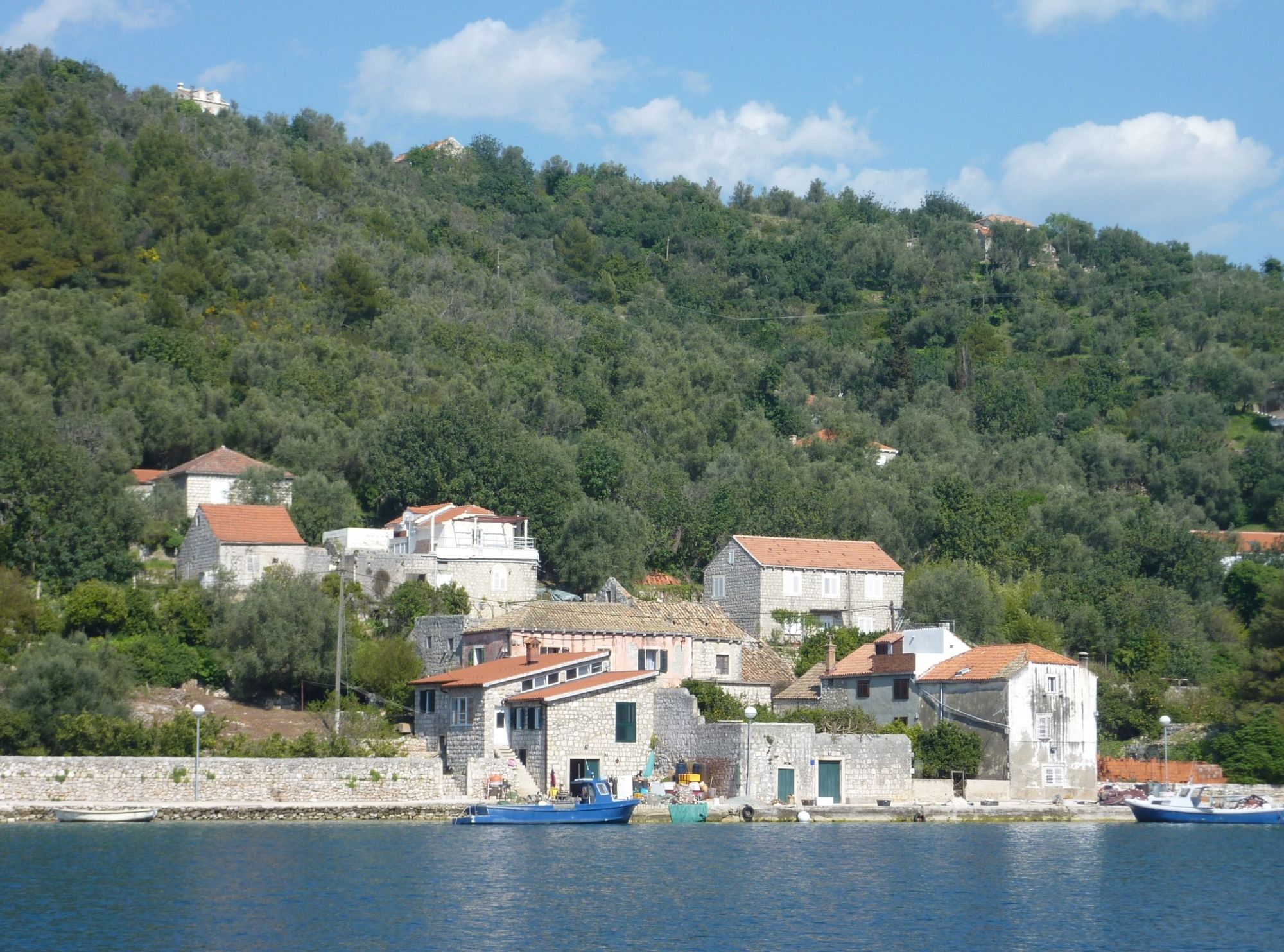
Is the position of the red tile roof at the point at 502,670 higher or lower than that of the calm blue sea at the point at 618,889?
higher

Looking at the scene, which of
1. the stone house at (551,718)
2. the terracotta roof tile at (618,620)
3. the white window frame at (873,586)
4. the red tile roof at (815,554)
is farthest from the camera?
the white window frame at (873,586)

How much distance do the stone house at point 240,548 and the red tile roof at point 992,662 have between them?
2485 centimetres

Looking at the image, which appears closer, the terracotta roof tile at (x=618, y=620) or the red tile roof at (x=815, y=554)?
the terracotta roof tile at (x=618, y=620)

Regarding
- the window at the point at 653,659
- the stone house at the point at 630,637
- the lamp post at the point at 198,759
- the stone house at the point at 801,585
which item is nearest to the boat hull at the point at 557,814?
the lamp post at the point at 198,759

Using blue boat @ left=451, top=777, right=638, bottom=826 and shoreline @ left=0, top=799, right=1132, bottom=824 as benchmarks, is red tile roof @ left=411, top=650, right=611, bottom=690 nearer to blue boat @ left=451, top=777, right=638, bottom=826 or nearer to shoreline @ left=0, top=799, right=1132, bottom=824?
shoreline @ left=0, top=799, right=1132, bottom=824

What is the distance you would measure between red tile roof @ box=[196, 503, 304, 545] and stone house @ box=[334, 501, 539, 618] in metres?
2.19

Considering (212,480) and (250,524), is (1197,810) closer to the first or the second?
(250,524)

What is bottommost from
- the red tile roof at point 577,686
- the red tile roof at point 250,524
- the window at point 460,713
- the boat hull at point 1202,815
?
the boat hull at point 1202,815

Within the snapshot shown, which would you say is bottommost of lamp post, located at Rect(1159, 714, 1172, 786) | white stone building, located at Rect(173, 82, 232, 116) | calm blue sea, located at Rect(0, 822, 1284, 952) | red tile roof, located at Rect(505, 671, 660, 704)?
calm blue sea, located at Rect(0, 822, 1284, 952)

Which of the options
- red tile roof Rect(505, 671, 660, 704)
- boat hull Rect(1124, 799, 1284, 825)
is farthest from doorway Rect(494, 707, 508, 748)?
boat hull Rect(1124, 799, 1284, 825)

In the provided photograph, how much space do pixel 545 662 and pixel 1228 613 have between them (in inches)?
1476

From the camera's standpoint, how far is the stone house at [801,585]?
68500 millimetres

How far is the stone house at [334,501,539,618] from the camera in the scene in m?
65.9

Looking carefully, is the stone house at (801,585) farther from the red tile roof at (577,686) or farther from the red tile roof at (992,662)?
the red tile roof at (577,686)
